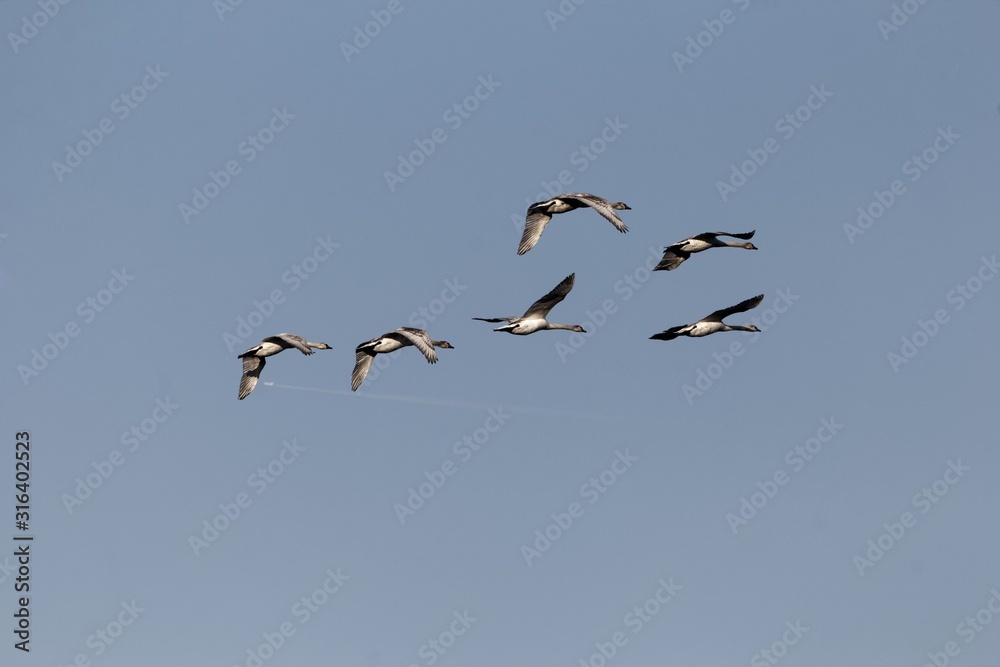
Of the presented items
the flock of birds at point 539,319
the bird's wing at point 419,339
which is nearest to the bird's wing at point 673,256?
the flock of birds at point 539,319

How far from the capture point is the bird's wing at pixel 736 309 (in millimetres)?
103188

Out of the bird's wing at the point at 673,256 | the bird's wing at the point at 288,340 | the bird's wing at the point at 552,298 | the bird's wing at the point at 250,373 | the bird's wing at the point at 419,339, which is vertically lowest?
the bird's wing at the point at 250,373

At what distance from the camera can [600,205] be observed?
102875 millimetres

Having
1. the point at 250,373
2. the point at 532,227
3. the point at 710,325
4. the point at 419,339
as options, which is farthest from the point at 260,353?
the point at 710,325

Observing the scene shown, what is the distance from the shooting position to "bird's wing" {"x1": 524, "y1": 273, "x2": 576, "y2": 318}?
351ft

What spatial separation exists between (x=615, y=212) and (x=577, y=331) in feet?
37.4

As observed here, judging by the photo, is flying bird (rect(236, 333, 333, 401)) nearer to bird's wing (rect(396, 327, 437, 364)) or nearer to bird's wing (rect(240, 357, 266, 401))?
bird's wing (rect(240, 357, 266, 401))

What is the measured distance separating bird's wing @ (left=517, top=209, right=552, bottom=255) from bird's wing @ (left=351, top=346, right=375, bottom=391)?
33.5 ft

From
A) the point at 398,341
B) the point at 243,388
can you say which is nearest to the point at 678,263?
the point at 398,341

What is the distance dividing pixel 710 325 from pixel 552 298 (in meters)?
7.77

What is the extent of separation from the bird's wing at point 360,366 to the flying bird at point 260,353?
252 cm

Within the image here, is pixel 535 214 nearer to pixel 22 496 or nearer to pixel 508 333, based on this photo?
pixel 508 333

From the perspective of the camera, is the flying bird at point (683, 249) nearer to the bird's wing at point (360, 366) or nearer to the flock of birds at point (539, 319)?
the flock of birds at point (539, 319)

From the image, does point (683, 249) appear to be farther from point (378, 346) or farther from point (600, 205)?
point (378, 346)
